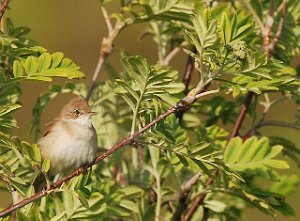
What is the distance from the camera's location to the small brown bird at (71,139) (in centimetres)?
448

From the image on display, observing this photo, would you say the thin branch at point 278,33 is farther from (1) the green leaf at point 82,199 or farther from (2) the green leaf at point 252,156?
(1) the green leaf at point 82,199

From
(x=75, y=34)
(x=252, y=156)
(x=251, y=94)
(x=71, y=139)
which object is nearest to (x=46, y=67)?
(x=252, y=156)

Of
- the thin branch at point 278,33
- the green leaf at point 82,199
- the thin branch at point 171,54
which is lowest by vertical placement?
the thin branch at point 171,54

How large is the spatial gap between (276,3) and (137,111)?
178 cm

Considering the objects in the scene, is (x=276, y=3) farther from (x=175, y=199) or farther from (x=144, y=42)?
(x=144, y=42)

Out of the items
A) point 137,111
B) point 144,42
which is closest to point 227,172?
point 137,111

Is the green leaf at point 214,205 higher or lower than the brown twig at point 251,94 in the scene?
lower

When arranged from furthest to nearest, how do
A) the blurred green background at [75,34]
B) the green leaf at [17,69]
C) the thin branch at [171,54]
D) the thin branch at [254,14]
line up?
the blurred green background at [75,34], the thin branch at [171,54], the thin branch at [254,14], the green leaf at [17,69]

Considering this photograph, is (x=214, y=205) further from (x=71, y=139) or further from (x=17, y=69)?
(x=17, y=69)

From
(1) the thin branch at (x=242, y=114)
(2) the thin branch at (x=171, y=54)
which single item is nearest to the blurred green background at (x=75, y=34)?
(2) the thin branch at (x=171, y=54)

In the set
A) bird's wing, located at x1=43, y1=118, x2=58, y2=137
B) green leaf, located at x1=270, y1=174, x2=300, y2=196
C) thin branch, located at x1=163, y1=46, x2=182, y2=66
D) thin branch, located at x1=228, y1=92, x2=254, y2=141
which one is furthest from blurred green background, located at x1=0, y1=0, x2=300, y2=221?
thin branch, located at x1=228, y1=92, x2=254, y2=141

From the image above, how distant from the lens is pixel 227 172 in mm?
3127

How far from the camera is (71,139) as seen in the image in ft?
15.8

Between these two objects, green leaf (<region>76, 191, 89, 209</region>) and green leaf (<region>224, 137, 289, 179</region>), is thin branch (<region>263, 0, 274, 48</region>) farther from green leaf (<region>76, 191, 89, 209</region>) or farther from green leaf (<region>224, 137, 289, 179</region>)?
green leaf (<region>76, 191, 89, 209</region>)
